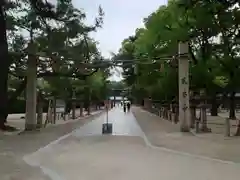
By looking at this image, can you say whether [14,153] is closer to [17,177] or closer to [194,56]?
[17,177]

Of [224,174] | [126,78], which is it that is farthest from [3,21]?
[126,78]

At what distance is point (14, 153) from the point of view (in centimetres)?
1471

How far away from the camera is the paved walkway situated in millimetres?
10219

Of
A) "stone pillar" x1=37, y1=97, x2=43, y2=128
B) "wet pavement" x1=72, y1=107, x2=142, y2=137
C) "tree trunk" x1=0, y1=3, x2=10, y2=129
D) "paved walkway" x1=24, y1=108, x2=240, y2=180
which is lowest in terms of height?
"paved walkway" x1=24, y1=108, x2=240, y2=180

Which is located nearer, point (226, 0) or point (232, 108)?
point (226, 0)

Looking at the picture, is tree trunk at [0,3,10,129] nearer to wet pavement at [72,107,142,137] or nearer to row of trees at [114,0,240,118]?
wet pavement at [72,107,142,137]

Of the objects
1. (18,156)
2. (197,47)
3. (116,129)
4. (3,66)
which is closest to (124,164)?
(18,156)

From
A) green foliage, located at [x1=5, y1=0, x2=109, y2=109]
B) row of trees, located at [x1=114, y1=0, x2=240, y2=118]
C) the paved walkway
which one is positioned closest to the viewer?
the paved walkway

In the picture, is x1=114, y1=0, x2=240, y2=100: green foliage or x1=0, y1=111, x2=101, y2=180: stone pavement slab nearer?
x1=0, y1=111, x2=101, y2=180: stone pavement slab

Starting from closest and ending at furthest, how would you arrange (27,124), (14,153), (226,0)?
(14,153) → (226,0) → (27,124)

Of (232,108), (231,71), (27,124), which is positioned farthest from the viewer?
(232,108)

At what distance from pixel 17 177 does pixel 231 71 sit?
77.6 feet

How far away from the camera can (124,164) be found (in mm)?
12070

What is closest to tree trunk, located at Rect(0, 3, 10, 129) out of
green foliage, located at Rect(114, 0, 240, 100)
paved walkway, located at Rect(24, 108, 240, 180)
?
green foliage, located at Rect(114, 0, 240, 100)
